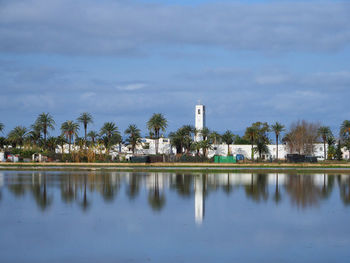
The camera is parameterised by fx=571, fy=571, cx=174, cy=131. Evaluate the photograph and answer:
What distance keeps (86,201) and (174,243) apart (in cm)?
1371

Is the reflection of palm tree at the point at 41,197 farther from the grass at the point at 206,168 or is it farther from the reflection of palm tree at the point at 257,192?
the grass at the point at 206,168

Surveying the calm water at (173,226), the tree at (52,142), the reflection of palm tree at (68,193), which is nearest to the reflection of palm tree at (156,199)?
the calm water at (173,226)

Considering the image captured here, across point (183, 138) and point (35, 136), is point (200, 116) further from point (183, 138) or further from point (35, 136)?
point (35, 136)

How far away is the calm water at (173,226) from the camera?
18203 millimetres

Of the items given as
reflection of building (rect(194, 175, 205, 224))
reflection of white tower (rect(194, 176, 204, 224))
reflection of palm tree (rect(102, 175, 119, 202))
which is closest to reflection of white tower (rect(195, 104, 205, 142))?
reflection of palm tree (rect(102, 175, 119, 202))

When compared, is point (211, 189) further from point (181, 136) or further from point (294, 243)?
point (181, 136)

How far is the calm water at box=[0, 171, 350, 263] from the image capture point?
18.2 m

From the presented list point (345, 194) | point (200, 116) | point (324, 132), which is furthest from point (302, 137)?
point (345, 194)

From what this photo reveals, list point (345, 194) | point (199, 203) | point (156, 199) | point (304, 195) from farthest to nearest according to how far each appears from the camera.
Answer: point (345, 194) < point (304, 195) < point (156, 199) < point (199, 203)

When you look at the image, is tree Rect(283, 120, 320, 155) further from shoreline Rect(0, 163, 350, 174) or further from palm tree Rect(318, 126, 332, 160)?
shoreline Rect(0, 163, 350, 174)

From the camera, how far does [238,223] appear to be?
81.1 feet

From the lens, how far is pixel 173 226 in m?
23.6

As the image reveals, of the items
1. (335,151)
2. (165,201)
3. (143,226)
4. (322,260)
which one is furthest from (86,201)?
(335,151)

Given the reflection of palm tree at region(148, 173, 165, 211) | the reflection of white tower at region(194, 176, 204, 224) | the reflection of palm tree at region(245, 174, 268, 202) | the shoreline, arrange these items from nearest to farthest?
the reflection of white tower at region(194, 176, 204, 224)
the reflection of palm tree at region(148, 173, 165, 211)
the reflection of palm tree at region(245, 174, 268, 202)
the shoreline
